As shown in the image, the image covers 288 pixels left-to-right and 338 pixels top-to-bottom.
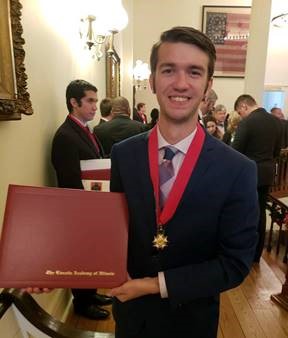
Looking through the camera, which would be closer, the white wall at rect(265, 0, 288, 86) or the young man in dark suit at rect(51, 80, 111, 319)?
the young man in dark suit at rect(51, 80, 111, 319)

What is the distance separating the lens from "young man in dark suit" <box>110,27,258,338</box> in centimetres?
85

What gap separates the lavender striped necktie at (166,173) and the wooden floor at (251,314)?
152 cm

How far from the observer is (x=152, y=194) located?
898mm

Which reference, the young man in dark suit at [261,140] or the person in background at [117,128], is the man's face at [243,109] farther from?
the person in background at [117,128]

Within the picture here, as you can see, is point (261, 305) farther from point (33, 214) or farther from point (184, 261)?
point (33, 214)

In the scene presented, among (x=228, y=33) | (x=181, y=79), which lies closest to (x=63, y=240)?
(x=181, y=79)

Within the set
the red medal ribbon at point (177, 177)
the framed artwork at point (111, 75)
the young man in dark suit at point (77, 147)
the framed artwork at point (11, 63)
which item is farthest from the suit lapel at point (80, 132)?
the framed artwork at point (111, 75)

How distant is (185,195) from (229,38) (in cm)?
849

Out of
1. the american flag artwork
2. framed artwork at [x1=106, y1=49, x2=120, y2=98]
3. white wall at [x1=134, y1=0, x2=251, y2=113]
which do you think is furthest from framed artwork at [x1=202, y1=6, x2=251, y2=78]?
framed artwork at [x1=106, y1=49, x2=120, y2=98]

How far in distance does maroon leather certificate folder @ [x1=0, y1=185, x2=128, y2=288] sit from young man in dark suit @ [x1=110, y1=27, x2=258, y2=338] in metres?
0.07

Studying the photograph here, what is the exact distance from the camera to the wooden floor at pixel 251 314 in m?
2.09

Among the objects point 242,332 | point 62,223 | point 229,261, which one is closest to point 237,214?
point 229,261

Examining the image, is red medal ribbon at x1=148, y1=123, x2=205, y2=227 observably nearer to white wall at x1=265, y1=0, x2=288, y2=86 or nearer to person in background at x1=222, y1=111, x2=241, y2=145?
person in background at x1=222, y1=111, x2=241, y2=145

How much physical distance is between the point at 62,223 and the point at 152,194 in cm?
26
